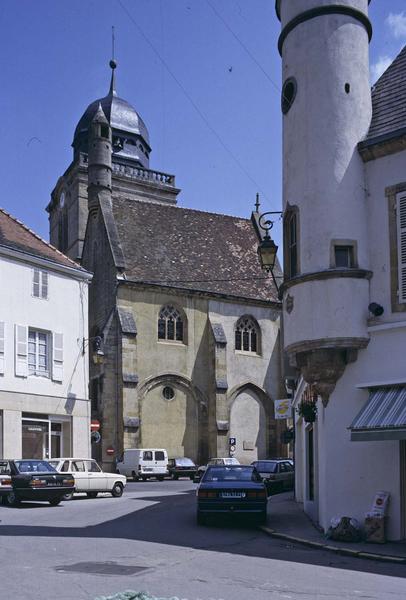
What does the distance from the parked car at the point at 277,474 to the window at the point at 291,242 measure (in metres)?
13.2

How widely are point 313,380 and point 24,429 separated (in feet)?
59.1

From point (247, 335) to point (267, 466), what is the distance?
21.1m

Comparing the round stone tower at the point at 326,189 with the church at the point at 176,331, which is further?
the church at the point at 176,331

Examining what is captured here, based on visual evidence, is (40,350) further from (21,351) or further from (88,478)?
(88,478)

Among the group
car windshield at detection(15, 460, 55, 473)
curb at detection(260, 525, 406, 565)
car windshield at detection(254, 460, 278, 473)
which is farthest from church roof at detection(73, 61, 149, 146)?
curb at detection(260, 525, 406, 565)

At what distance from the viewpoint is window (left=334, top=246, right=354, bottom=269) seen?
15594mm

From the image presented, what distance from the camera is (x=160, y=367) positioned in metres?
46.2

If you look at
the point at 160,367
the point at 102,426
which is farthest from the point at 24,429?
the point at 160,367

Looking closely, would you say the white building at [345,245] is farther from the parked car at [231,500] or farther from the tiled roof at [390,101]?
the parked car at [231,500]

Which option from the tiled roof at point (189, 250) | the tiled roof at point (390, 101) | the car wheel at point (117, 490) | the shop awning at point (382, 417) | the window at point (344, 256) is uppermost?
the tiled roof at point (189, 250)

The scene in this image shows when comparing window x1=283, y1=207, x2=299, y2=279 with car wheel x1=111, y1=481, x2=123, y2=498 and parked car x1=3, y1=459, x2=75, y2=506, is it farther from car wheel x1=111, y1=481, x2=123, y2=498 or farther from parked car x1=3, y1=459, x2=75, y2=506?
car wheel x1=111, y1=481, x2=123, y2=498

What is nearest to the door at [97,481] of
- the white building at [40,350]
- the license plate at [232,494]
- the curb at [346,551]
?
the white building at [40,350]

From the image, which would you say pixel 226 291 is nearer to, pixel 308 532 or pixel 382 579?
pixel 308 532

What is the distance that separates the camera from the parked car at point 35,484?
2200 cm
